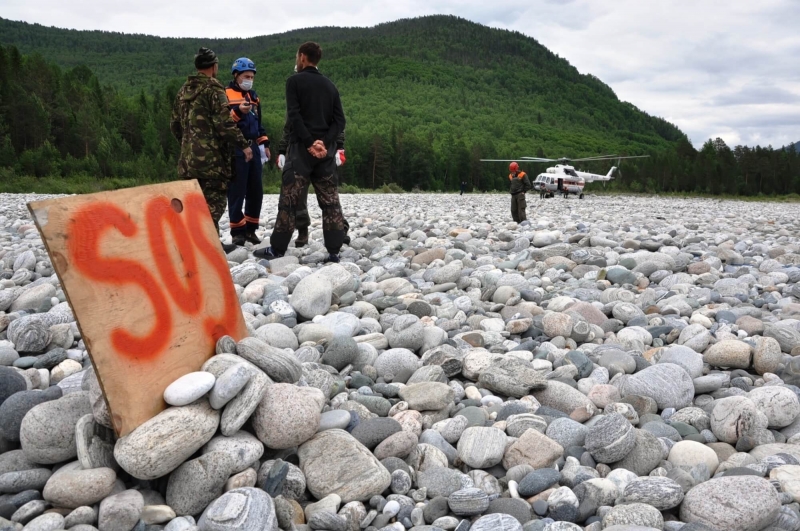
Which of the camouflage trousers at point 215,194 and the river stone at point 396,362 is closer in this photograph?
the river stone at point 396,362

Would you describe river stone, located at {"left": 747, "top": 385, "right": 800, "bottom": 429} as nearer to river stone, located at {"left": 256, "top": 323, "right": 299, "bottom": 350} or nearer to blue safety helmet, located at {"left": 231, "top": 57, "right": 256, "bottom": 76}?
river stone, located at {"left": 256, "top": 323, "right": 299, "bottom": 350}

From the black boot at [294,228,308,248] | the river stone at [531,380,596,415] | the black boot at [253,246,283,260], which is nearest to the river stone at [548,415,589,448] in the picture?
the river stone at [531,380,596,415]

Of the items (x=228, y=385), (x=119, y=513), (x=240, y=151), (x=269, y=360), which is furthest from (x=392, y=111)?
(x=119, y=513)

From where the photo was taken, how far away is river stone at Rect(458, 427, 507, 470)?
8.37ft

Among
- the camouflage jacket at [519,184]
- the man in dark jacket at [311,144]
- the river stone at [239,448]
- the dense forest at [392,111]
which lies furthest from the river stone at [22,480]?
the dense forest at [392,111]

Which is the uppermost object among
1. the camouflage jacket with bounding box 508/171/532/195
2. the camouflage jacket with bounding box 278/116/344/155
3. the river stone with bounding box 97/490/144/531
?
the camouflage jacket with bounding box 278/116/344/155

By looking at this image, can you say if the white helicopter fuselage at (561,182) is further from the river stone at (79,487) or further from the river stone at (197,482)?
the river stone at (79,487)

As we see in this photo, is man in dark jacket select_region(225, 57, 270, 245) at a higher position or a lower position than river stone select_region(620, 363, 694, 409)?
higher

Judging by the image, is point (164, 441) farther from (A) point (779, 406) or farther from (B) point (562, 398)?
(A) point (779, 406)

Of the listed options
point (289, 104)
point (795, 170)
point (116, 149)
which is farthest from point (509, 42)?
point (289, 104)

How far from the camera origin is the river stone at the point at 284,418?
235cm

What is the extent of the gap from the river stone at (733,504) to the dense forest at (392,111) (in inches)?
1163

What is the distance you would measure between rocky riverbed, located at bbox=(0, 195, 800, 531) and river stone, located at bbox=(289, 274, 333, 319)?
0.05 feet

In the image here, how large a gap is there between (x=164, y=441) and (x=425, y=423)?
4.03 feet
